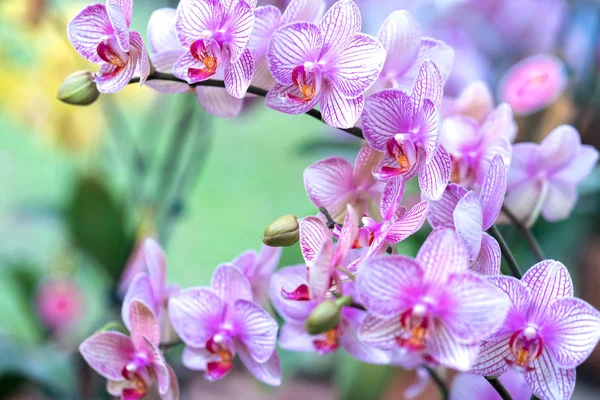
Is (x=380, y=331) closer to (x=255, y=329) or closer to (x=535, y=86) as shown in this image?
(x=255, y=329)

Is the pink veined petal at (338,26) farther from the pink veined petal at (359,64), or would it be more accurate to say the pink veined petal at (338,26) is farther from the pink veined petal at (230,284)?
the pink veined petal at (230,284)

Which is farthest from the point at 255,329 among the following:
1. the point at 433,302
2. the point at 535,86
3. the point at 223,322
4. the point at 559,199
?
the point at 535,86

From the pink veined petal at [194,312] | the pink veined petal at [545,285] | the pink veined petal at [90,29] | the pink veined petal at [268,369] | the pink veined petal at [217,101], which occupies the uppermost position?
the pink veined petal at [90,29]

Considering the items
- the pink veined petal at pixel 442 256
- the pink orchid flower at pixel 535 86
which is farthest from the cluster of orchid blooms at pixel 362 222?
the pink orchid flower at pixel 535 86

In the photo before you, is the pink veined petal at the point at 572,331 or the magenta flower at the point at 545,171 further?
the magenta flower at the point at 545,171

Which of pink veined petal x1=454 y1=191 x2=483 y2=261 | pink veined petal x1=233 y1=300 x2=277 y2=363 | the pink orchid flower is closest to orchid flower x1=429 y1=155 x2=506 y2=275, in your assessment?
pink veined petal x1=454 y1=191 x2=483 y2=261

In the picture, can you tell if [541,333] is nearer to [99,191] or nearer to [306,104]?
[306,104]

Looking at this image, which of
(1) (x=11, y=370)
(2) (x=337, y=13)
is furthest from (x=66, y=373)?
(2) (x=337, y=13)
